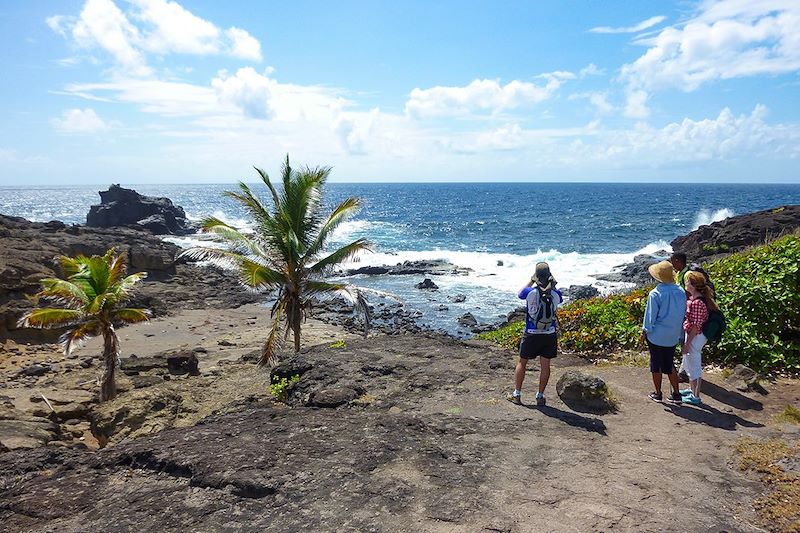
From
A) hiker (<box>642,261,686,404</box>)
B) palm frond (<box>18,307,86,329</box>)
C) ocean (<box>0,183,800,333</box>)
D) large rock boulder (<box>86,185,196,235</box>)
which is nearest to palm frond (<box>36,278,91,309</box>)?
palm frond (<box>18,307,86,329</box>)

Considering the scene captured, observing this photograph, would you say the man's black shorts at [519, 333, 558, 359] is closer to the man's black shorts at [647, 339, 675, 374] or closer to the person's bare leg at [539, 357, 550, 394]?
the person's bare leg at [539, 357, 550, 394]

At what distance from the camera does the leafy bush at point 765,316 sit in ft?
29.6

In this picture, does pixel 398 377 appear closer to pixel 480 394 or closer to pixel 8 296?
pixel 480 394

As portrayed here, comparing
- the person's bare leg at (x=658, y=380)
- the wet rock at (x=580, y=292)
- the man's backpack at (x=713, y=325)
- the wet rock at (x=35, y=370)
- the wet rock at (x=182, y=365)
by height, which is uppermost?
the man's backpack at (x=713, y=325)

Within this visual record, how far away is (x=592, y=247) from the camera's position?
55.5 metres

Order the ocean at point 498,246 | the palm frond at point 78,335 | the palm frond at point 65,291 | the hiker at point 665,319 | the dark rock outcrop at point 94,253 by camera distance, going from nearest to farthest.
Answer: the hiker at point 665,319 < the palm frond at point 65,291 < the palm frond at point 78,335 < the dark rock outcrop at point 94,253 < the ocean at point 498,246

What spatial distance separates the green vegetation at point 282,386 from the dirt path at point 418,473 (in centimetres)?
249

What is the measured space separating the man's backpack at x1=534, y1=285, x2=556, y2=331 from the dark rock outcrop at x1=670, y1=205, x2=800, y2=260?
76.7 ft

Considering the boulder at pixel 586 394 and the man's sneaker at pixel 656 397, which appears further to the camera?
the man's sneaker at pixel 656 397

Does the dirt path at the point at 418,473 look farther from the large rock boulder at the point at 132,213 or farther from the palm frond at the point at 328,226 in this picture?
the large rock boulder at the point at 132,213

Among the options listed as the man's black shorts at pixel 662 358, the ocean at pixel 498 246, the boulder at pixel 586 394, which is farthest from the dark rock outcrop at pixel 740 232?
the boulder at pixel 586 394

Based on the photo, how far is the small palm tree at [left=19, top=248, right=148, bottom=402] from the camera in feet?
40.7

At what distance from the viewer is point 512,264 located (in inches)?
1829

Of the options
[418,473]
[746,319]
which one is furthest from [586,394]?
[746,319]
